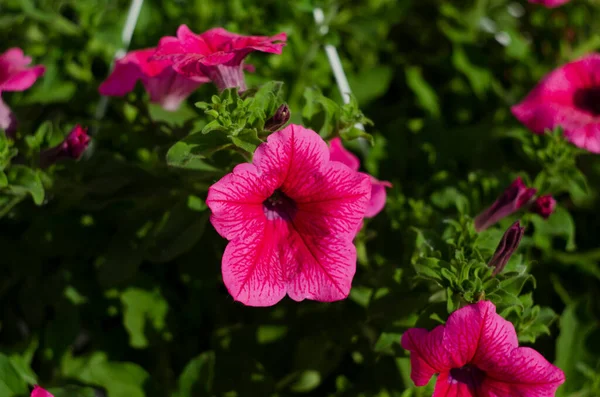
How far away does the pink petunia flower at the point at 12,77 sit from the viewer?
1.32m

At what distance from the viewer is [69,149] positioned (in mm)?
1244

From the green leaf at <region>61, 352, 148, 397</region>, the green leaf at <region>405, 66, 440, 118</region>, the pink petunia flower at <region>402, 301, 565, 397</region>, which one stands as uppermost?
the pink petunia flower at <region>402, 301, 565, 397</region>

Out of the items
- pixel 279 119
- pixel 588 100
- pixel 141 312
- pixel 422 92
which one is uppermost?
pixel 279 119

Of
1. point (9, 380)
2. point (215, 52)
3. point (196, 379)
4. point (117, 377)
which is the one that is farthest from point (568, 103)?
point (9, 380)

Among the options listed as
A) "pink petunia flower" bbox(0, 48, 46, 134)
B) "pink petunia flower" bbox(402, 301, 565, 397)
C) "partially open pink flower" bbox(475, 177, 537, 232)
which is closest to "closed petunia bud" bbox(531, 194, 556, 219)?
"partially open pink flower" bbox(475, 177, 537, 232)

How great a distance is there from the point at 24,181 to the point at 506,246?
849mm

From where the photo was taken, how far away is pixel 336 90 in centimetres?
182

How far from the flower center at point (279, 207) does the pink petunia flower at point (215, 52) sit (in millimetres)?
202

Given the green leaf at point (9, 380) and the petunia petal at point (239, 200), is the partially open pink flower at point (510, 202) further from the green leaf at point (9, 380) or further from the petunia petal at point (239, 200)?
the green leaf at point (9, 380)

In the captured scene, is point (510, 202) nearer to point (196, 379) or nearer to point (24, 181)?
point (196, 379)

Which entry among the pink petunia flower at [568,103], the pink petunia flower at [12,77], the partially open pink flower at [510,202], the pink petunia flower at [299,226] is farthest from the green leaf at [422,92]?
the pink petunia flower at [12,77]

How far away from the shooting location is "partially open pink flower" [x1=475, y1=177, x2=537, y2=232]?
124 cm

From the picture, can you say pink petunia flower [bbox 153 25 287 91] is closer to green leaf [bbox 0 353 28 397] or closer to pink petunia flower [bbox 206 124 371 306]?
pink petunia flower [bbox 206 124 371 306]

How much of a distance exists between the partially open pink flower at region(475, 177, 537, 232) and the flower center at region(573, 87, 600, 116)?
370 millimetres
